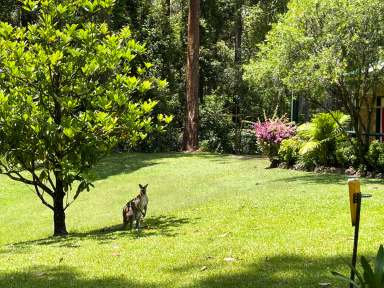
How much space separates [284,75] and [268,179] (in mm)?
3322

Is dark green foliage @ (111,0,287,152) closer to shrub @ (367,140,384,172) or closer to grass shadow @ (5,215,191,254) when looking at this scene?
shrub @ (367,140,384,172)

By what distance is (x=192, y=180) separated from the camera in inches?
750

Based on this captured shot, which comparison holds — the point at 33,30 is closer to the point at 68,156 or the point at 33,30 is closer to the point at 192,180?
the point at 68,156

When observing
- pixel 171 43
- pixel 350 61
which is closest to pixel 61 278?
pixel 350 61

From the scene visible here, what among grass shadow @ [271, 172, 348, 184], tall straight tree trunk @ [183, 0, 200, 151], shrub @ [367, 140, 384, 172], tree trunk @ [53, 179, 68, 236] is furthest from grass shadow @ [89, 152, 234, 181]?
shrub @ [367, 140, 384, 172]

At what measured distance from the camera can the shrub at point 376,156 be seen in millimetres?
16469

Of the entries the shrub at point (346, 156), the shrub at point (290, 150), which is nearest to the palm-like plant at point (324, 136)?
the shrub at point (346, 156)

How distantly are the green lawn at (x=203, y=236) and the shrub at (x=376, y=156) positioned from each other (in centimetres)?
125

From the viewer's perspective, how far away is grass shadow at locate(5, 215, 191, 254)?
9664mm

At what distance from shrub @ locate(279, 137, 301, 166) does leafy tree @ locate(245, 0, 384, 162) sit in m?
2.33

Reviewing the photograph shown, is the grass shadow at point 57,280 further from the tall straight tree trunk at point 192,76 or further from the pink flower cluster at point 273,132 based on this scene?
the tall straight tree trunk at point 192,76

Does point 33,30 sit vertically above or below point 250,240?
above

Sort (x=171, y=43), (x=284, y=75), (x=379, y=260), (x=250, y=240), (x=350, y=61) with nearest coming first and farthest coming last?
(x=379, y=260)
(x=250, y=240)
(x=350, y=61)
(x=284, y=75)
(x=171, y=43)

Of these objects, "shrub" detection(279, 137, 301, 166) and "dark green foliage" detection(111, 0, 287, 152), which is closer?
"shrub" detection(279, 137, 301, 166)
